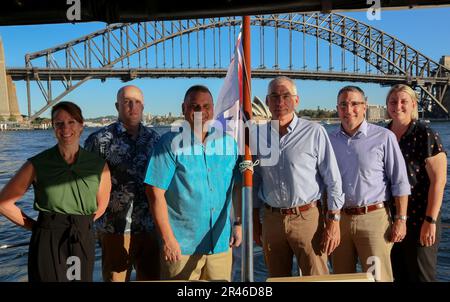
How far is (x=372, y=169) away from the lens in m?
2.37

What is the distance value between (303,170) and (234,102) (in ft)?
1.68

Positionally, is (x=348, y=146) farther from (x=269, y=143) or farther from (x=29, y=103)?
(x=29, y=103)

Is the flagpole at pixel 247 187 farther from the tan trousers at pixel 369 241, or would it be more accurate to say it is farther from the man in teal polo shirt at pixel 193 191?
the tan trousers at pixel 369 241

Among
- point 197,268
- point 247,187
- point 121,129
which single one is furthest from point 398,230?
point 121,129

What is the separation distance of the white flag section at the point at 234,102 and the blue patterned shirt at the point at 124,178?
0.51 meters

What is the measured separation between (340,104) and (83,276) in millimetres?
1607

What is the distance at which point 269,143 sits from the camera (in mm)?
2385

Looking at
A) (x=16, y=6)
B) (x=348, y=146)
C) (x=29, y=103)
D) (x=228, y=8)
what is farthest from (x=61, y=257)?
(x=29, y=103)

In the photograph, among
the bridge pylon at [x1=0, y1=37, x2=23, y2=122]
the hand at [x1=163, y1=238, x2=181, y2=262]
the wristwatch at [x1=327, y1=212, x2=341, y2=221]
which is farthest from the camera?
the bridge pylon at [x1=0, y1=37, x2=23, y2=122]

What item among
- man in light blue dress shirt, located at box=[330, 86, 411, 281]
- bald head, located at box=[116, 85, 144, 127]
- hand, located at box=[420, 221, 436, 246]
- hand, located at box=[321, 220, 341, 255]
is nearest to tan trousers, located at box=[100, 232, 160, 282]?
bald head, located at box=[116, 85, 144, 127]

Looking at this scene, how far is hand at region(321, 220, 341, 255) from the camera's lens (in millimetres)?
2322

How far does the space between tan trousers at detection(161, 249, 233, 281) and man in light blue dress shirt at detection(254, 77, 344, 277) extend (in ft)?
1.00

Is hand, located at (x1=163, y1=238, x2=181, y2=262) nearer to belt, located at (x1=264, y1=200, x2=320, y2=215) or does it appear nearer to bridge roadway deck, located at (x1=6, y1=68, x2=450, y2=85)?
belt, located at (x1=264, y1=200, x2=320, y2=215)

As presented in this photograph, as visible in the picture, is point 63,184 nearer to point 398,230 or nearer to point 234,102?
point 234,102
